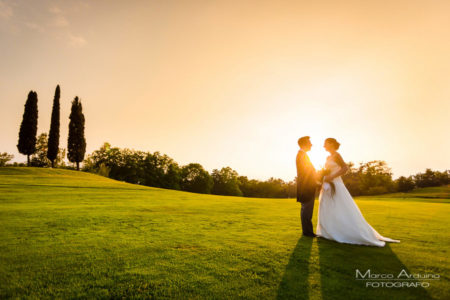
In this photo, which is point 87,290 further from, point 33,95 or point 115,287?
point 33,95

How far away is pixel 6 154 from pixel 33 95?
135 feet

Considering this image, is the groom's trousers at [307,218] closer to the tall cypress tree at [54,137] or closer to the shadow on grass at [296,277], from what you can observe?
the shadow on grass at [296,277]

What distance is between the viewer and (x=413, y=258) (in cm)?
497

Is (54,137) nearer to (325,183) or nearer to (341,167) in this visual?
(325,183)

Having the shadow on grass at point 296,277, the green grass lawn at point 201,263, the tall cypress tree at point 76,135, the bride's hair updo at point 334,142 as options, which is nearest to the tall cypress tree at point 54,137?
the tall cypress tree at point 76,135

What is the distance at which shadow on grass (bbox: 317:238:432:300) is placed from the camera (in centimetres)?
343

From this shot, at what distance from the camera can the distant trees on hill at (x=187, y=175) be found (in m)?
79.6

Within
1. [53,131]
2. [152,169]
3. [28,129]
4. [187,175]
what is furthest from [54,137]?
[187,175]

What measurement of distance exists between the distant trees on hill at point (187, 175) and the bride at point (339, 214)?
75.1 meters

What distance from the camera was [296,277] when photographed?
157 inches

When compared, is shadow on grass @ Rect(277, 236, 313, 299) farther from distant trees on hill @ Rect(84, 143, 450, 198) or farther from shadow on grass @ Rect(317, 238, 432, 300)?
distant trees on hill @ Rect(84, 143, 450, 198)

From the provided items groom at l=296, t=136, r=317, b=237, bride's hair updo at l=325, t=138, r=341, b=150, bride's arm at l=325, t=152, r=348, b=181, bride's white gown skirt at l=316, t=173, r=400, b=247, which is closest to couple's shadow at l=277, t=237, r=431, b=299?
bride's white gown skirt at l=316, t=173, r=400, b=247

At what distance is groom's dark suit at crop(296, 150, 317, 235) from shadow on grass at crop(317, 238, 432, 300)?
3.89 ft

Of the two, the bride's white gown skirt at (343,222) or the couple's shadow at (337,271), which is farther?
the bride's white gown skirt at (343,222)
